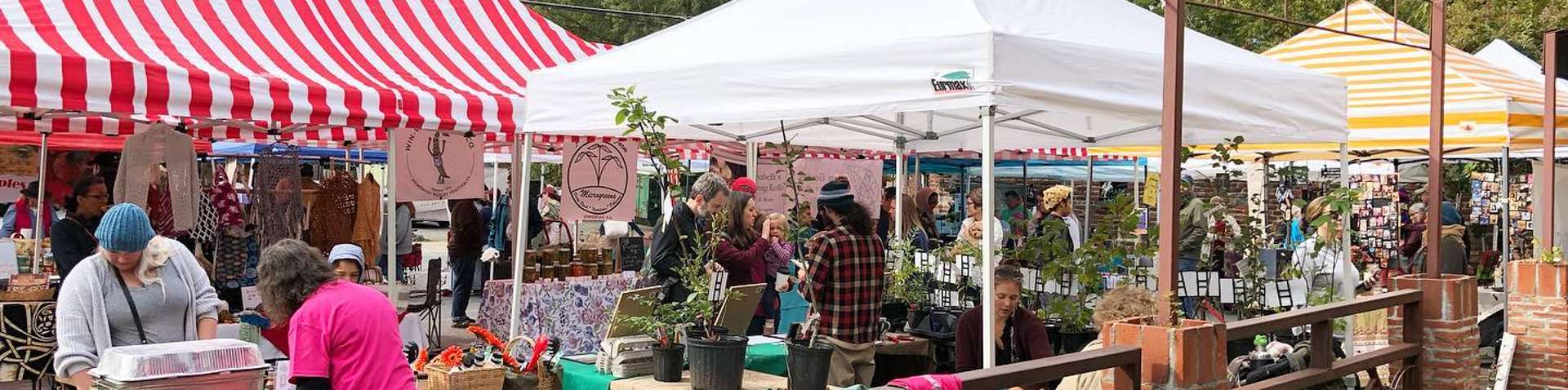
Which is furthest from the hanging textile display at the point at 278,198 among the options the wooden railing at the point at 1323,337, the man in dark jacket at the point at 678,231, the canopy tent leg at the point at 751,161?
the wooden railing at the point at 1323,337

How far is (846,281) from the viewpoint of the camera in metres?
5.84

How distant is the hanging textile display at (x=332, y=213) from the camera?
10.4 m

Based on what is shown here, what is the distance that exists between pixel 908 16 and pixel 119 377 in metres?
3.22

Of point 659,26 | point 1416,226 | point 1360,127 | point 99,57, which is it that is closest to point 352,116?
point 99,57

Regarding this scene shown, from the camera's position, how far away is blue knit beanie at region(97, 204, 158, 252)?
4.69 m

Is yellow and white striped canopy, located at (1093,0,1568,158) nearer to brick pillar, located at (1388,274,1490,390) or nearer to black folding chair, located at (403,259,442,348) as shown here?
brick pillar, located at (1388,274,1490,390)

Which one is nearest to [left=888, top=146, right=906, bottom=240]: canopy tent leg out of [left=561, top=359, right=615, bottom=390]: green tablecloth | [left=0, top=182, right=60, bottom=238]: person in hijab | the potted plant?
the potted plant

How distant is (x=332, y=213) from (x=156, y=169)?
1690mm

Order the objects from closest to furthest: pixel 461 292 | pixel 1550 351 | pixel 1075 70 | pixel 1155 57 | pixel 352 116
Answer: pixel 1075 70, pixel 1155 57, pixel 352 116, pixel 1550 351, pixel 461 292

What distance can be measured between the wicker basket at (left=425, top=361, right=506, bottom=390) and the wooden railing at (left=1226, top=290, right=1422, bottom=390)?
10.4 feet

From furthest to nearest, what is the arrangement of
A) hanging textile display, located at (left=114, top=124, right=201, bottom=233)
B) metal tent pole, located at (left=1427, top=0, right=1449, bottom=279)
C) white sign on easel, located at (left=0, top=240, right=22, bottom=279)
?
white sign on easel, located at (left=0, top=240, right=22, bottom=279) → hanging textile display, located at (left=114, top=124, right=201, bottom=233) → metal tent pole, located at (left=1427, top=0, right=1449, bottom=279)

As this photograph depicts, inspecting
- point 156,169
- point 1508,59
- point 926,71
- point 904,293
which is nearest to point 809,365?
point 926,71

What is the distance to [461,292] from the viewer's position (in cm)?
1228

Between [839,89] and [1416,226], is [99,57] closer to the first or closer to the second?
[839,89]
